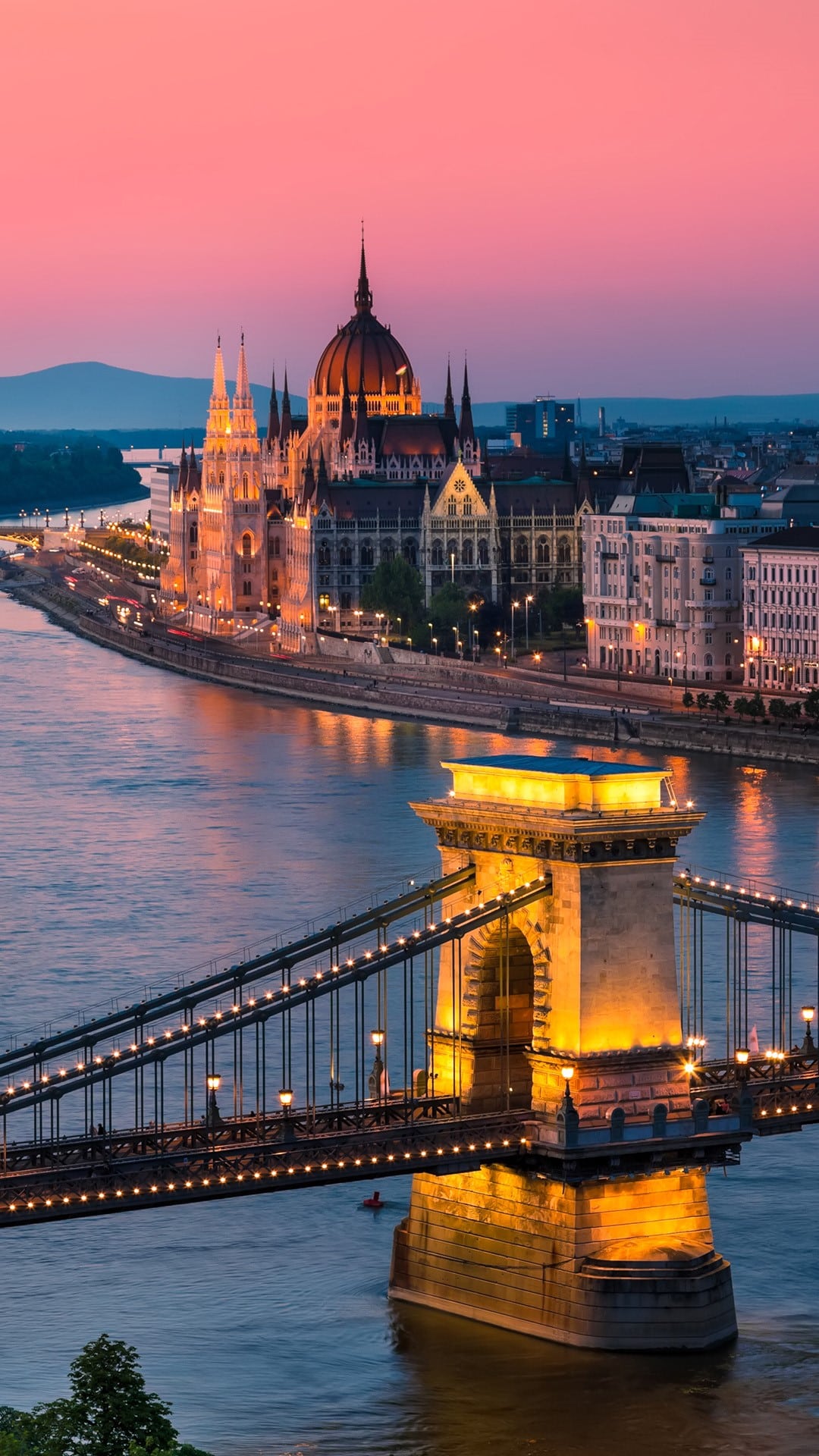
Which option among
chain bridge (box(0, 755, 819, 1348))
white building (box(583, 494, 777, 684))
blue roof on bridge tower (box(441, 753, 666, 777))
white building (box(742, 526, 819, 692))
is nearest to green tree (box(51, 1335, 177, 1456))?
chain bridge (box(0, 755, 819, 1348))

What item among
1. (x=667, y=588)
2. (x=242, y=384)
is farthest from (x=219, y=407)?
(x=667, y=588)

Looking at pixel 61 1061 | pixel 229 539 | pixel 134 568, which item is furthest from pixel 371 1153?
pixel 134 568

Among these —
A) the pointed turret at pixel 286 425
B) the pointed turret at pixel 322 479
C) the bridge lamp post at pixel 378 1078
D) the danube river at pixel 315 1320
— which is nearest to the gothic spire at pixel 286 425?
the pointed turret at pixel 286 425

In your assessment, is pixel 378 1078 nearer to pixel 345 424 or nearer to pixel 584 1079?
pixel 584 1079

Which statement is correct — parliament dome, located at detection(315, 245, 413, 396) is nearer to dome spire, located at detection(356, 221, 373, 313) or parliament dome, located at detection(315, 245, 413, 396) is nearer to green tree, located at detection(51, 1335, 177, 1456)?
dome spire, located at detection(356, 221, 373, 313)

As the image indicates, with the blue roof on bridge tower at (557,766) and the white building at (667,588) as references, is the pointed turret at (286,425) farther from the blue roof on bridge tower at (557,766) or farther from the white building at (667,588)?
the blue roof on bridge tower at (557,766)

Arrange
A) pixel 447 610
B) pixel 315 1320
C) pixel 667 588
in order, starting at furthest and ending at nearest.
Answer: pixel 447 610, pixel 667 588, pixel 315 1320
